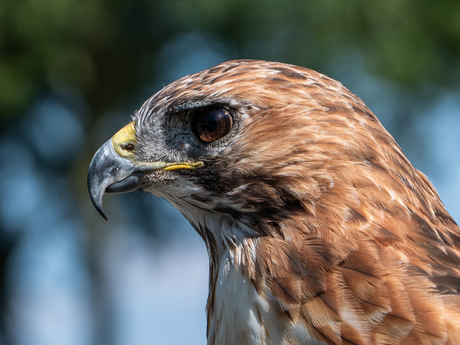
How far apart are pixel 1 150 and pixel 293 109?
11.9m

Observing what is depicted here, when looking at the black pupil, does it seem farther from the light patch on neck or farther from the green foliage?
the green foliage

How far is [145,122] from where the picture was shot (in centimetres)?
210

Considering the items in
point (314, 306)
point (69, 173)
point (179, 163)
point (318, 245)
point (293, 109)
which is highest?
point (69, 173)

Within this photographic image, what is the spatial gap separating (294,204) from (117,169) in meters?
0.75

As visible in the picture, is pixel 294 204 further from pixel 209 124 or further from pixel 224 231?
pixel 209 124

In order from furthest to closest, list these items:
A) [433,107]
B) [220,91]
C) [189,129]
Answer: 1. [433,107]
2. [189,129]
3. [220,91]

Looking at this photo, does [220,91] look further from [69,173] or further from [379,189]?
[69,173]

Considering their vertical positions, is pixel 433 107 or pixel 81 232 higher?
pixel 433 107

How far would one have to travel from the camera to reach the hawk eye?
188 cm

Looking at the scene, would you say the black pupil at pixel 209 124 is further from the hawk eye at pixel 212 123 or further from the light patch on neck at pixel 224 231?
the light patch on neck at pixel 224 231

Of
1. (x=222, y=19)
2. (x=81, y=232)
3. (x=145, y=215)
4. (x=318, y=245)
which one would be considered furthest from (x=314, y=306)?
(x=81, y=232)

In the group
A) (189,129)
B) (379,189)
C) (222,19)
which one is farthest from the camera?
(222,19)

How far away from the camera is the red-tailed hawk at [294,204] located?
1551mm

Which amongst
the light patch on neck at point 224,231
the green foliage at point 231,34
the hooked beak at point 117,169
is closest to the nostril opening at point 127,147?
the hooked beak at point 117,169
